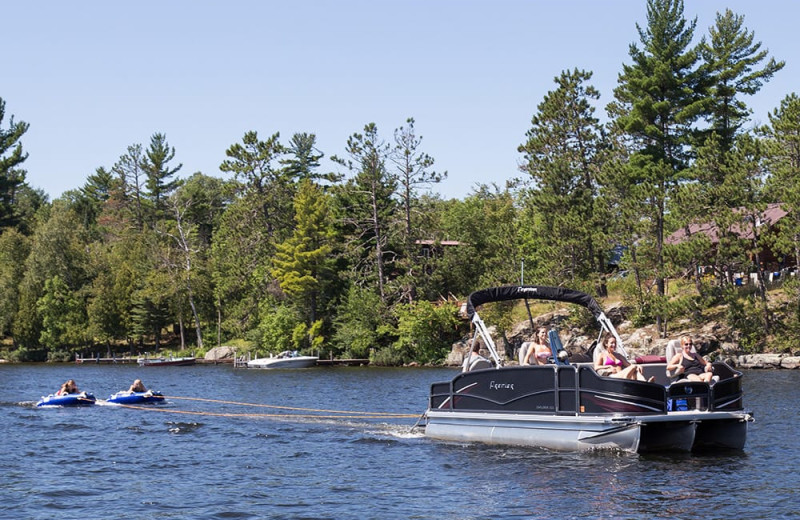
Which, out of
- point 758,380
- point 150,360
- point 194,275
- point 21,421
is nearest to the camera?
point 21,421

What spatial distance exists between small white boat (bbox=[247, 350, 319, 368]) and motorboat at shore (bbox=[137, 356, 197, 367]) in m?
9.23

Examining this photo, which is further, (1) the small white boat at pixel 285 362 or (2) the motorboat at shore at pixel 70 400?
(1) the small white boat at pixel 285 362

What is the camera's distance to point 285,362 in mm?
72250

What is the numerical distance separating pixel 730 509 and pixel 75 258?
87.2m

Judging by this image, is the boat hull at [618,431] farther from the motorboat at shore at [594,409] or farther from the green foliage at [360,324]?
the green foliage at [360,324]

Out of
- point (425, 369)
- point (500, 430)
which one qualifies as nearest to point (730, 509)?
point (500, 430)

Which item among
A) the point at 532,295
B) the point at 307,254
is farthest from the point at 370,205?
the point at 532,295

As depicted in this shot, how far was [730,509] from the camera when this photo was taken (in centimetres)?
1634

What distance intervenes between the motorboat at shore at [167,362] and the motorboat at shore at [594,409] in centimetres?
5979

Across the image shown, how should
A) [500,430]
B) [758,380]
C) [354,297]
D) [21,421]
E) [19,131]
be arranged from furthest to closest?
[19,131]
[354,297]
[758,380]
[21,421]
[500,430]

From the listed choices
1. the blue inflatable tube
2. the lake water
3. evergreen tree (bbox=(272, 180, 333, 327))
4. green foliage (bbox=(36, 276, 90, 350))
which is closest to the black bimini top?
the lake water

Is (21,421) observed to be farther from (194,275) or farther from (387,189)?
(194,275)

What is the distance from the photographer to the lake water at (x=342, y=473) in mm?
16922

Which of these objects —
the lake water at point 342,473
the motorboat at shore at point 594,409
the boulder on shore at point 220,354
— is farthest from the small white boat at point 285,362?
the motorboat at shore at point 594,409
